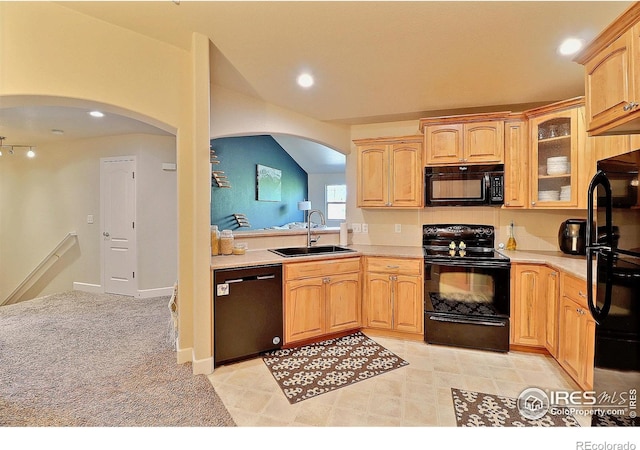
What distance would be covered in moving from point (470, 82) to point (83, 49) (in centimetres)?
312

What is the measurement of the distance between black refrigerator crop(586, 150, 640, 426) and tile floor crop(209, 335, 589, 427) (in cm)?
39

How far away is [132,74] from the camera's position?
228cm

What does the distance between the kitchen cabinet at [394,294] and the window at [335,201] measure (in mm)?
6517

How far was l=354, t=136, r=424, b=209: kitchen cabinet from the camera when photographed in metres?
3.41

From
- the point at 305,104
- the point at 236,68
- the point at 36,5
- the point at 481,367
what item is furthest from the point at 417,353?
the point at 36,5

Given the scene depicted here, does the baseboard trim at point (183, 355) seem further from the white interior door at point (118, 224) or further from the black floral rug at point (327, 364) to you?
the white interior door at point (118, 224)

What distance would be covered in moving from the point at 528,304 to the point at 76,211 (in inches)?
257

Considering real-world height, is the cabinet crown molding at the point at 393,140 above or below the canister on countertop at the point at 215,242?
above

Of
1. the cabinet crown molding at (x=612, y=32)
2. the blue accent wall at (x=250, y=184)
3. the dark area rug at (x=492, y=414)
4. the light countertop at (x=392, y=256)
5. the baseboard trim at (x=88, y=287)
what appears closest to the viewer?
the cabinet crown molding at (x=612, y=32)

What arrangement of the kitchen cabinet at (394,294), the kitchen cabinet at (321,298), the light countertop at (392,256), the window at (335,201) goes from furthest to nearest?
the window at (335,201) < the kitchen cabinet at (394,294) < the kitchen cabinet at (321,298) < the light countertop at (392,256)

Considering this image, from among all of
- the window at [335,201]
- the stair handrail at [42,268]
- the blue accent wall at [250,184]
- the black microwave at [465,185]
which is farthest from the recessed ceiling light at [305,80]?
the window at [335,201]

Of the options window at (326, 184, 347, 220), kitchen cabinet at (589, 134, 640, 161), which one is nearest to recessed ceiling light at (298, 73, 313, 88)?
kitchen cabinet at (589, 134, 640, 161)

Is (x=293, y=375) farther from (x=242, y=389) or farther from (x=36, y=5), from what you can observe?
(x=36, y=5)

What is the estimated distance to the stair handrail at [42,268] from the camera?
5168mm
